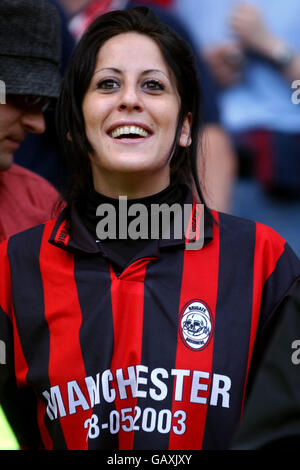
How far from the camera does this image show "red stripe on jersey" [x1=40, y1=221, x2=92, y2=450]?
2.08 m

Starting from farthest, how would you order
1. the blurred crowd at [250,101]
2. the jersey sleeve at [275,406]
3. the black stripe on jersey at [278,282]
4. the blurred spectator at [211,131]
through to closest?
1. the blurred crowd at [250,101]
2. the blurred spectator at [211,131]
3. the black stripe on jersey at [278,282]
4. the jersey sleeve at [275,406]

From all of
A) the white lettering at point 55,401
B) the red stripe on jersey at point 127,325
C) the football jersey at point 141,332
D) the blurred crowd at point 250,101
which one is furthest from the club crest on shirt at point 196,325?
the blurred crowd at point 250,101

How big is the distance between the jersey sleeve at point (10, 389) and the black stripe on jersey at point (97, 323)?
22 cm

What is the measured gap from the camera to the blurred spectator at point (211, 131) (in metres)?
3.29

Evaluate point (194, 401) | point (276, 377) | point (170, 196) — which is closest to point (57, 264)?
point (170, 196)

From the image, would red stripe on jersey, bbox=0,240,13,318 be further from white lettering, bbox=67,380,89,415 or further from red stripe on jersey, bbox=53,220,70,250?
white lettering, bbox=67,380,89,415

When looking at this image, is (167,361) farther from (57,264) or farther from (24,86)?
(24,86)

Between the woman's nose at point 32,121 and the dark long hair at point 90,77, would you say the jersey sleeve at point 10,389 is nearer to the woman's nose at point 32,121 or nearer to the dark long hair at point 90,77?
the dark long hair at point 90,77

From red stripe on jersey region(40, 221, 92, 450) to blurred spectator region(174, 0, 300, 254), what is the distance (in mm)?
1611

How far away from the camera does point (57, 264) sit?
2.24m

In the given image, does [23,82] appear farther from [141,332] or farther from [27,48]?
[141,332]

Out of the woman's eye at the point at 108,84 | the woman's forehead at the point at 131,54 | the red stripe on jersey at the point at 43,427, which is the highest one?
the woman's forehead at the point at 131,54

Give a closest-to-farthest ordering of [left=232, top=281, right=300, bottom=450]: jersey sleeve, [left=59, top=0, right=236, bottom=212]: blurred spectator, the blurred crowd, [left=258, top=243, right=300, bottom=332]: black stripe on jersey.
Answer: [left=232, top=281, right=300, bottom=450]: jersey sleeve → [left=258, top=243, right=300, bottom=332]: black stripe on jersey → [left=59, top=0, right=236, bottom=212]: blurred spectator → the blurred crowd

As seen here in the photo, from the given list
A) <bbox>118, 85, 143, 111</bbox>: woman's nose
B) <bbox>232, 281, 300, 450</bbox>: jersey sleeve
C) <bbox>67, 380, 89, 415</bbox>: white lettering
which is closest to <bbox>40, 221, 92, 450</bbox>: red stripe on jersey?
<bbox>67, 380, 89, 415</bbox>: white lettering
